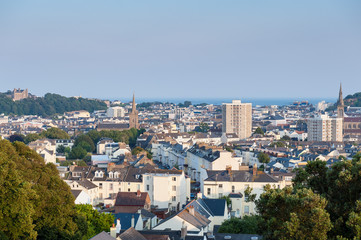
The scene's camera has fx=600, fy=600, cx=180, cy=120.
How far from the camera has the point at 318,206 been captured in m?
18.2

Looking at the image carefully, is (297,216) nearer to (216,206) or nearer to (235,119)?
(216,206)

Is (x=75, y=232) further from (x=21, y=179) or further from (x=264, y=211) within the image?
(x=264, y=211)

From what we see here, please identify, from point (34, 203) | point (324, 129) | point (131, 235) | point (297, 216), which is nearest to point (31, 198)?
point (34, 203)

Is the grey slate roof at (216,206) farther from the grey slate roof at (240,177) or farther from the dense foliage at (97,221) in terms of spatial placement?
the grey slate roof at (240,177)

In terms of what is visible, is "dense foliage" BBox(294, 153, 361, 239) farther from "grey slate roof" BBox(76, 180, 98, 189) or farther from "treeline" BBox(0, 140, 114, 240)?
"grey slate roof" BBox(76, 180, 98, 189)

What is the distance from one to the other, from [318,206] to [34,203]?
1420 centimetres

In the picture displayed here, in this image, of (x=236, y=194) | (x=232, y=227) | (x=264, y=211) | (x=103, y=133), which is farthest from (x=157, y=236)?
(x=103, y=133)

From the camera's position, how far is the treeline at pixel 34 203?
2492 centimetres

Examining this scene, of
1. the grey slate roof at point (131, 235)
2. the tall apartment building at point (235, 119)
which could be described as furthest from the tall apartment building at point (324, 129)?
the grey slate roof at point (131, 235)

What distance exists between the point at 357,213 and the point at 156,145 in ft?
240

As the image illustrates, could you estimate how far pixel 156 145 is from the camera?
298 ft

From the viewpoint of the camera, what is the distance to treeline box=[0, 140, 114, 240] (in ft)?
81.8

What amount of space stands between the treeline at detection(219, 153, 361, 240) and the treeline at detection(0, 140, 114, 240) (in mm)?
10424

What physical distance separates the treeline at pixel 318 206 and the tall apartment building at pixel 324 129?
100 metres
